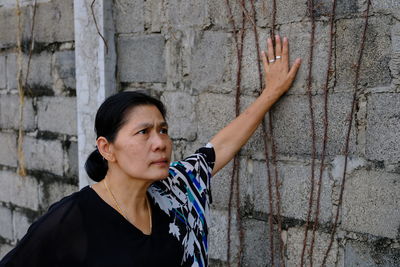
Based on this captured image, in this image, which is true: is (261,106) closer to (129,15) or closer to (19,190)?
(129,15)

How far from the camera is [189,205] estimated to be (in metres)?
2.47

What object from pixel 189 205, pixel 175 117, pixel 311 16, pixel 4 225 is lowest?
pixel 4 225

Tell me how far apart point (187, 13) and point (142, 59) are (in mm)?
430

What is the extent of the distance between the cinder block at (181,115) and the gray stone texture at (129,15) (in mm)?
468

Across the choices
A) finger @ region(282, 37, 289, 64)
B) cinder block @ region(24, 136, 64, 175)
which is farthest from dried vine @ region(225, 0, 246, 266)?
cinder block @ region(24, 136, 64, 175)

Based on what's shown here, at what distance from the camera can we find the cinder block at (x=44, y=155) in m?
3.95

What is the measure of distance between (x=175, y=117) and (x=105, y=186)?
0.94 meters

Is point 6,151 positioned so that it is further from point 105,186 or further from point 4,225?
point 105,186

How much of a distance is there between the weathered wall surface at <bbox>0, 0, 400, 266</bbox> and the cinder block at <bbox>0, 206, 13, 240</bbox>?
2.43 ft

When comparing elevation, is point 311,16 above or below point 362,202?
above

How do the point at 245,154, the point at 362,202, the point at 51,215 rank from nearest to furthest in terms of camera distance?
the point at 51,215 → the point at 362,202 → the point at 245,154

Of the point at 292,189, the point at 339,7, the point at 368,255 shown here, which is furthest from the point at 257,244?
the point at 339,7

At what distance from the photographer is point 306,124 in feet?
8.46

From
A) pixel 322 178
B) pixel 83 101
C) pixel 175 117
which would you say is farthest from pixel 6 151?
pixel 322 178
